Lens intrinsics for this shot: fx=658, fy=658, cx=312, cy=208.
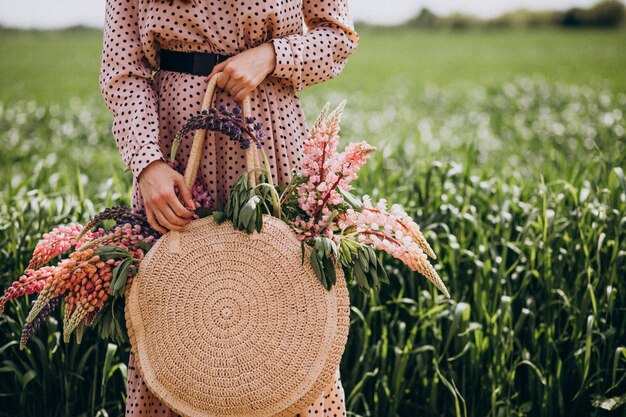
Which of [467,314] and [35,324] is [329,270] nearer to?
[35,324]

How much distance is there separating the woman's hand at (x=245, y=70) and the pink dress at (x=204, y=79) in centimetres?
3

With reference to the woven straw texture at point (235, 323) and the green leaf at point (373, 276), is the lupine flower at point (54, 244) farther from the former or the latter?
the green leaf at point (373, 276)

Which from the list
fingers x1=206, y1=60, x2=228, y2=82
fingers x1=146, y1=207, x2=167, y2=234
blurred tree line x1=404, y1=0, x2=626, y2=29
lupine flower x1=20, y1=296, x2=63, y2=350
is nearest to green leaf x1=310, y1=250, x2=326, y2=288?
fingers x1=146, y1=207, x2=167, y2=234

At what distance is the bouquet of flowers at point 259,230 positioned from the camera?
4.41ft

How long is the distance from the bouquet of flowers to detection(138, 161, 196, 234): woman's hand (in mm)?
37

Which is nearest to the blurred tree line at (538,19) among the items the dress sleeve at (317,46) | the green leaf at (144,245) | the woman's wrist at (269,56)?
the dress sleeve at (317,46)

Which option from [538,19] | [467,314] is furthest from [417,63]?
[538,19]

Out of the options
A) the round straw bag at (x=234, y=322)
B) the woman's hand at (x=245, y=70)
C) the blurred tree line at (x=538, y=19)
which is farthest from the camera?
the blurred tree line at (x=538, y=19)

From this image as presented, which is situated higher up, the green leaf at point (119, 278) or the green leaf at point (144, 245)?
the green leaf at point (144, 245)

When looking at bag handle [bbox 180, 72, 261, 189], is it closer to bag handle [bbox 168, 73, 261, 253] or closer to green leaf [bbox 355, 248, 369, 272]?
bag handle [bbox 168, 73, 261, 253]

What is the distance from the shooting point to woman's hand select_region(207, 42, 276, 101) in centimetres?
142

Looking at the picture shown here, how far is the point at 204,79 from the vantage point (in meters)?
1.48

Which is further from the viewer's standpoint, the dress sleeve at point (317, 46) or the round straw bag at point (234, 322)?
the dress sleeve at point (317, 46)

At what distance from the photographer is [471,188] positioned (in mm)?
2889
